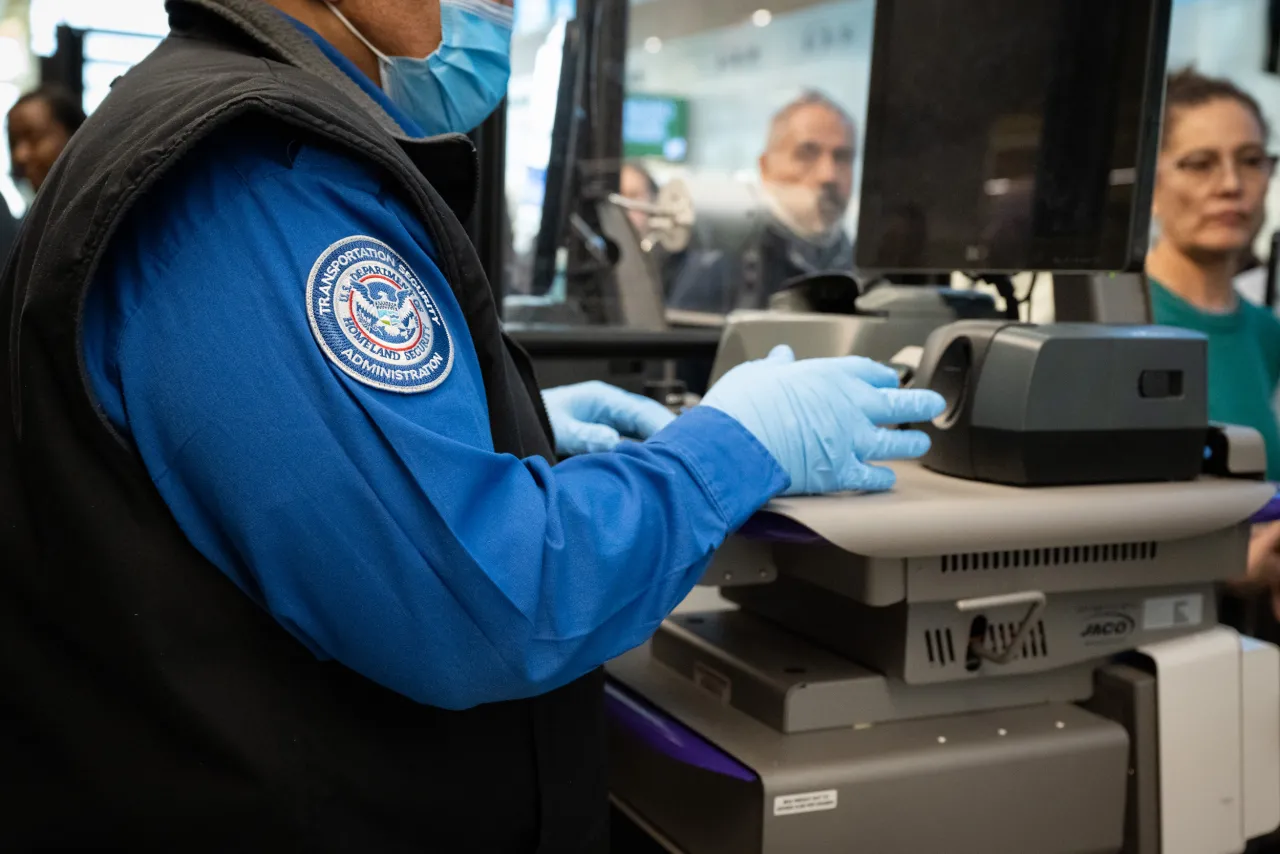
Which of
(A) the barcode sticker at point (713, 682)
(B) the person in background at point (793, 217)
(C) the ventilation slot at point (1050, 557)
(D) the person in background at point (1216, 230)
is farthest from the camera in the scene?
(B) the person in background at point (793, 217)

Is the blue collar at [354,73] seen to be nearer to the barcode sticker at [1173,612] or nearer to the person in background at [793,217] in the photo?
the barcode sticker at [1173,612]

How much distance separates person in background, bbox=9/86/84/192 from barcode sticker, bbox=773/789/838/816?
3439 mm

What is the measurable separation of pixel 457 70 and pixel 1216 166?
1.69 meters

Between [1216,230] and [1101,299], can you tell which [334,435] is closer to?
[1101,299]

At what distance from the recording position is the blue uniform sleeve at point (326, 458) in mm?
702

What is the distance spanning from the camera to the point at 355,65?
3.22 ft

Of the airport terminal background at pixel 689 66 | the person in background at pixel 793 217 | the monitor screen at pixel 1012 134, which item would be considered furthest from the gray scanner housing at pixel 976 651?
the person in background at pixel 793 217

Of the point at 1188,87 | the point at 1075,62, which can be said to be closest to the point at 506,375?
the point at 1075,62

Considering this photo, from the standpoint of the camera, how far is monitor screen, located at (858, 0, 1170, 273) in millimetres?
1126

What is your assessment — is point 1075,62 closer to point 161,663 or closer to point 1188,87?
point 161,663

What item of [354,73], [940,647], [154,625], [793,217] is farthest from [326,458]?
[793,217]

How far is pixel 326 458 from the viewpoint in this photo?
2.29 ft

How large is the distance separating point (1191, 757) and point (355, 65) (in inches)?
40.4

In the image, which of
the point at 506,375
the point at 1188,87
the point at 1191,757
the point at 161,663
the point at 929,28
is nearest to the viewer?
the point at 161,663
